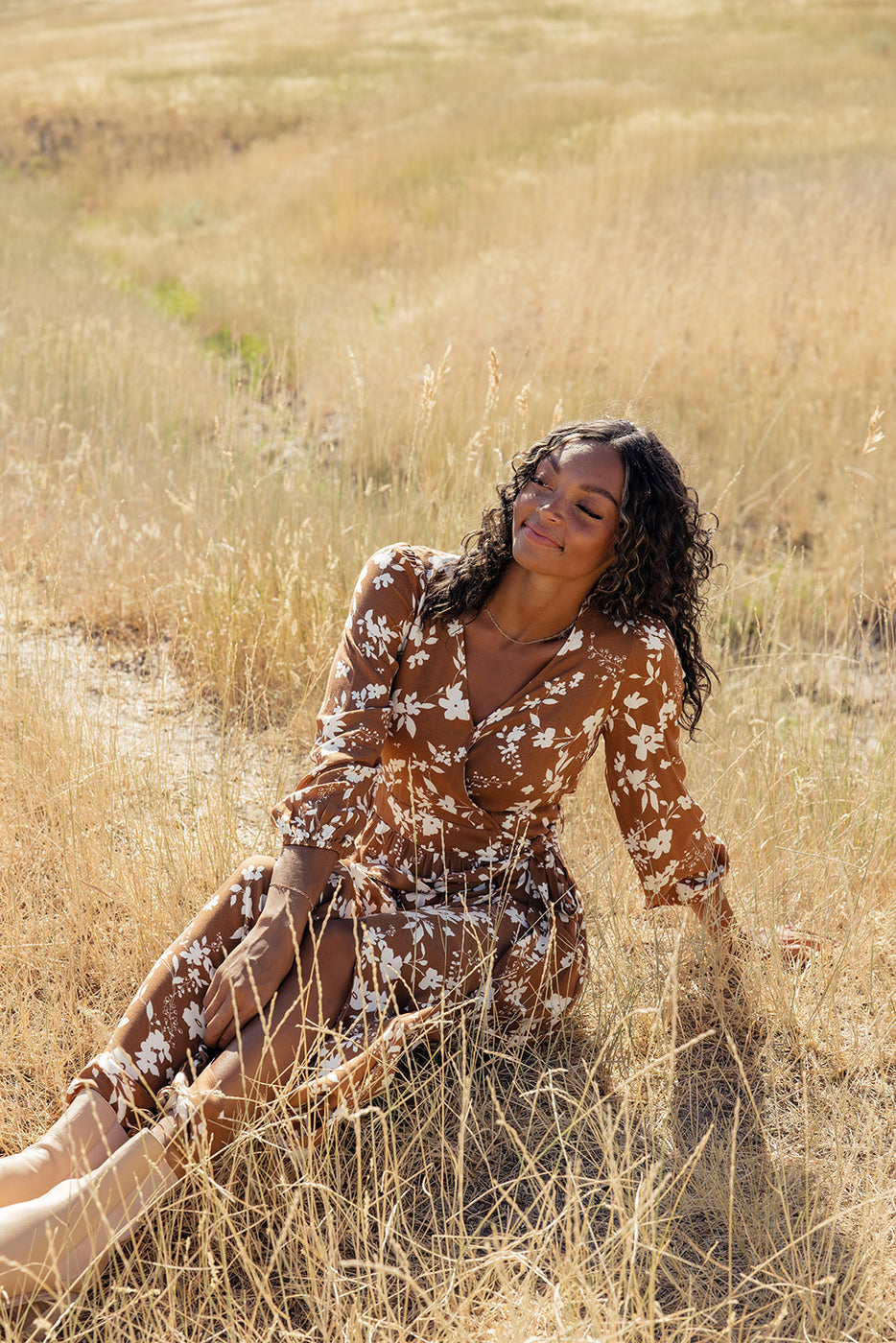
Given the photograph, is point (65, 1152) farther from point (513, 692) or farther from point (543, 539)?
point (543, 539)

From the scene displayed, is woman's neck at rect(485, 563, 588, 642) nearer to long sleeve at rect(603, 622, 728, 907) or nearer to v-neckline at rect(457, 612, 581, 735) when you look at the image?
v-neckline at rect(457, 612, 581, 735)

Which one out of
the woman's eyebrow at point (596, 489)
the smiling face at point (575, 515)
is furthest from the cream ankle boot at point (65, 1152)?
the woman's eyebrow at point (596, 489)

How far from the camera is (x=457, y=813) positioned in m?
2.14

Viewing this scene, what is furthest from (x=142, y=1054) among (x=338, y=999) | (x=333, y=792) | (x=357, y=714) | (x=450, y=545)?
(x=450, y=545)

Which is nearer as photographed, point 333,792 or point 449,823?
point 333,792

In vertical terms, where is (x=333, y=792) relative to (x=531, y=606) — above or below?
below

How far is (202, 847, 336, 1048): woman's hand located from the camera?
1.75 m

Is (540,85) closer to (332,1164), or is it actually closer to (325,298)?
(325,298)

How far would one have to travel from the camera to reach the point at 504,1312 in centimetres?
156

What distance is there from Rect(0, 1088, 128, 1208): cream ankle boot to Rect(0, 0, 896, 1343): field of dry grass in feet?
0.48

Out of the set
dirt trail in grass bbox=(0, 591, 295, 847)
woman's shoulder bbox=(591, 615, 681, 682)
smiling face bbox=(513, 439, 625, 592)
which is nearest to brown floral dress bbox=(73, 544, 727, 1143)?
woman's shoulder bbox=(591, 615, 681, 682)

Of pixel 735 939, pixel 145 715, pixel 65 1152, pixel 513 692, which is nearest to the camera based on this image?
pixel 65 1152

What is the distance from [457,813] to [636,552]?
60cm

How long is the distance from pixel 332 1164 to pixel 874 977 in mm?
1264
